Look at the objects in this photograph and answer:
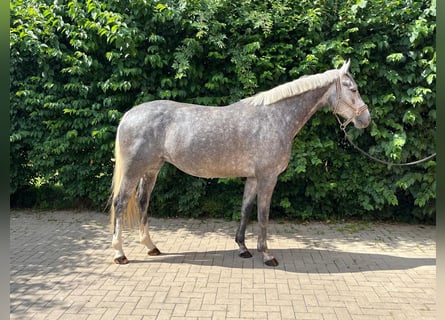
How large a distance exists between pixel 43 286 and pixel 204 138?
2292 millimetres

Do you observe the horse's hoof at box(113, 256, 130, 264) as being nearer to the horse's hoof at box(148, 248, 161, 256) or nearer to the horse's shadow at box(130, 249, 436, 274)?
the horse's shadow at box(130, 249, 436, 274)

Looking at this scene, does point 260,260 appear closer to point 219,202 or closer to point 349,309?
point 349,309

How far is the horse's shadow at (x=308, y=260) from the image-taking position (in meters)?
4.20

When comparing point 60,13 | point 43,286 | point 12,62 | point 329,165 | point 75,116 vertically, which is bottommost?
point 43,286

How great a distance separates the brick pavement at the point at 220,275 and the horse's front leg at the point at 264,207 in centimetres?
11

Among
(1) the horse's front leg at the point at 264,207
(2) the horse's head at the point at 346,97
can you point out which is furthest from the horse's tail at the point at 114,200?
(2) the horse's head at the point at 346,97

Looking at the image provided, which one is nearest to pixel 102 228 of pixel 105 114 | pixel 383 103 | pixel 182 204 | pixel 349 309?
pixel 182 204

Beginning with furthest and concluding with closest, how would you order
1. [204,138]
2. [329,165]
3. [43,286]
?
[329,165], [204,138], [43,286]

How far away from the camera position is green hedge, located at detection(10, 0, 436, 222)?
5.48 m

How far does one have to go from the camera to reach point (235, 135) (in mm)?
4164

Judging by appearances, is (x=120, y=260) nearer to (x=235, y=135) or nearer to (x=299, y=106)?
(x=235, y=135)

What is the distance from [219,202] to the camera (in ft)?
20.5

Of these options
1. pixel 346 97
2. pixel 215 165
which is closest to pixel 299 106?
pixel 346 97

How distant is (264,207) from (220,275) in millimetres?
931
